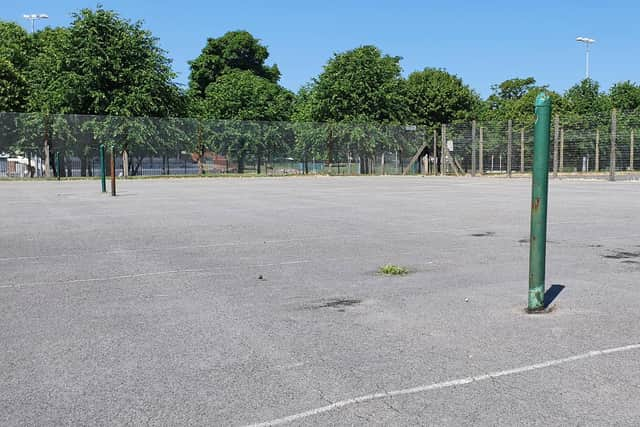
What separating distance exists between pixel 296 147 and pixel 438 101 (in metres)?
20.5

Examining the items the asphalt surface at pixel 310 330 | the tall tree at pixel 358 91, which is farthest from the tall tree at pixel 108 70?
the asphalt surface at pixel 310 330

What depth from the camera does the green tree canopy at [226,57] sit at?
79375mm

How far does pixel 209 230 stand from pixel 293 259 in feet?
10.3

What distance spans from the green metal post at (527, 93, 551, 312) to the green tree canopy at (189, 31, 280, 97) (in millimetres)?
76308

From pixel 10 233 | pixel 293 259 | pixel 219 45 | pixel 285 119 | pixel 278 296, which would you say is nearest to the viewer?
pixel 278 296

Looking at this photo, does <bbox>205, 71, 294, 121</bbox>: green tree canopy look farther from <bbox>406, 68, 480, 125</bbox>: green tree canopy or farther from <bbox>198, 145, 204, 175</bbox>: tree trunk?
<bbox>198, 145, 204, 175</bbox>: tree trunk

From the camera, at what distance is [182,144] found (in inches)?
1473

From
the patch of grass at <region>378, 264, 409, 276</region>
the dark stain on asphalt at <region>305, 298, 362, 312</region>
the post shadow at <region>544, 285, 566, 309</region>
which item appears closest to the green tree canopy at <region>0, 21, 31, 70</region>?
the patch of grass at <region>378, 264, 409, 276</region>

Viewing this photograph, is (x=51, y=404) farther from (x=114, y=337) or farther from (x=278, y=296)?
(x=278, y=296)

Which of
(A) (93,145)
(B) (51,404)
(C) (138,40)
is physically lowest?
(B) (51,404)

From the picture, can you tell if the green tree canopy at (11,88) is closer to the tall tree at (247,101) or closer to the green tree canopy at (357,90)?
the tall tree at (247,101)

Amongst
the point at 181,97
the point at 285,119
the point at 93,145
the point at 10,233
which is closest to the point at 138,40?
the point at 181,97

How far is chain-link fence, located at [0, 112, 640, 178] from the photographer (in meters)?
32.2

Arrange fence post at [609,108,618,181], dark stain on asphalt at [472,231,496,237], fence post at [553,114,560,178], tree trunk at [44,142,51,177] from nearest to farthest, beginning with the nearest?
1. dark stain on asphalt at [472,231,496,237]
2. fence post at [609,108,618,181]
3. fence post at [553,114,560,178]
4. tree trunk at [44,142,51,177]
